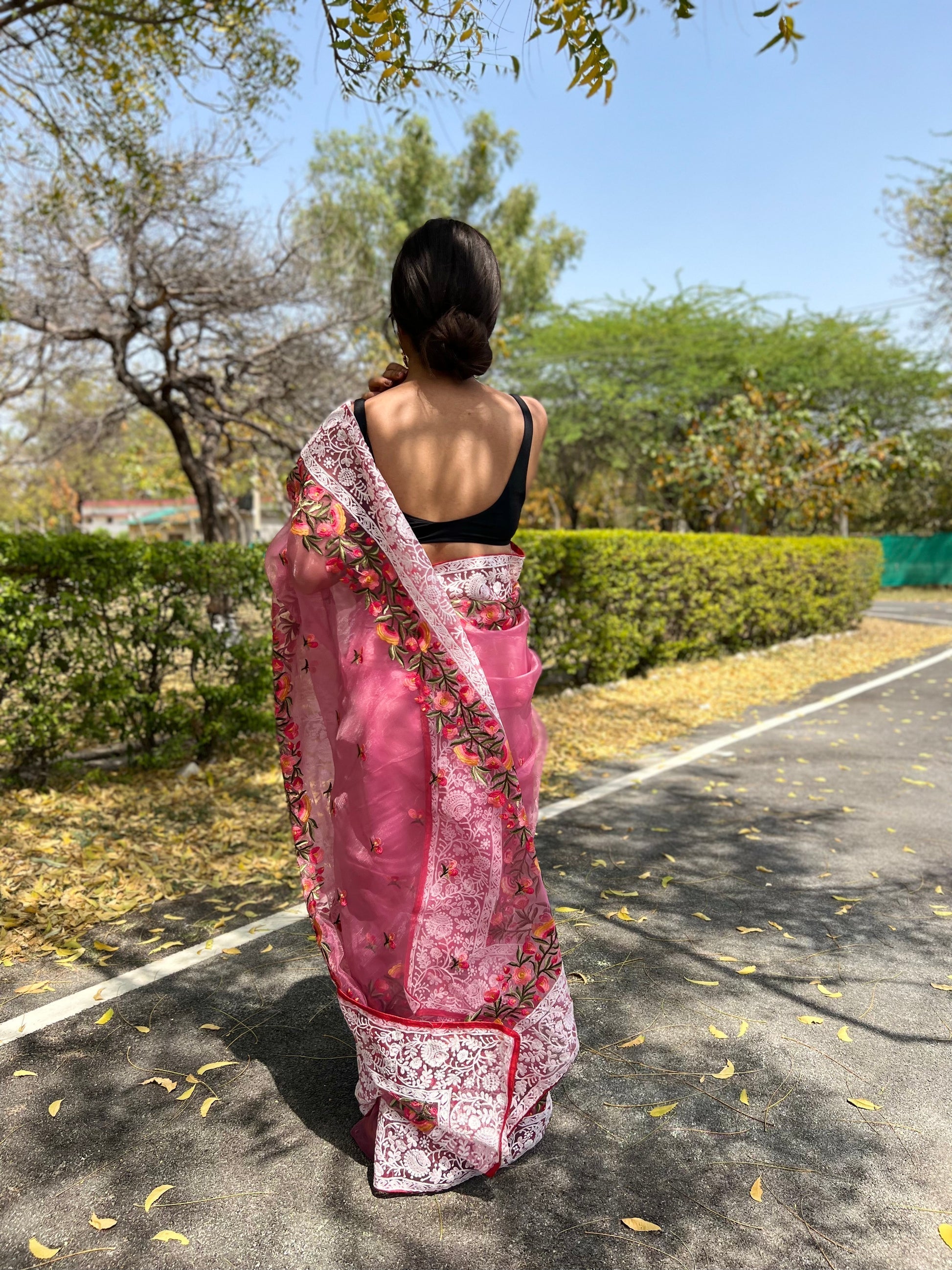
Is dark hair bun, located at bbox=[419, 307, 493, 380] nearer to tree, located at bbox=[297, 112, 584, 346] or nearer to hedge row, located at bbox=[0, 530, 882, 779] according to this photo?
hedge row, located at bbox=[0, 530, 882, 779]

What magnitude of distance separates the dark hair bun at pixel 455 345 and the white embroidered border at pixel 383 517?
0.25 metres

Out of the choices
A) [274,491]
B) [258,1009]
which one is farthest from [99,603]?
[274,491]

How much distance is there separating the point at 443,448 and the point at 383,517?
0.24 meters

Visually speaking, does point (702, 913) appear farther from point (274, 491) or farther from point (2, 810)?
point (274, 491)

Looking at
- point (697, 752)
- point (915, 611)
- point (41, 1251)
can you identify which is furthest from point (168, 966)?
point (915, 611)

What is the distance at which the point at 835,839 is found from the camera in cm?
470

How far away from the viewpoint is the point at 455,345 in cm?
219

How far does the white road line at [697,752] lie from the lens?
5.34 metres

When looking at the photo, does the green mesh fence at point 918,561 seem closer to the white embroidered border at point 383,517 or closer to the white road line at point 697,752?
the white road line at point 697,752

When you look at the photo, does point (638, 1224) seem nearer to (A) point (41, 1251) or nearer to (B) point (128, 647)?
(A) point (41, 1251)

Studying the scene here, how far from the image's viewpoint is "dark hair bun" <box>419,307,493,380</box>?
7.13 ft

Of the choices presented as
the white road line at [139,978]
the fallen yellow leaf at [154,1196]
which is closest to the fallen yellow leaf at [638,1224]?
the fallen yellow leaf at [154,1196]

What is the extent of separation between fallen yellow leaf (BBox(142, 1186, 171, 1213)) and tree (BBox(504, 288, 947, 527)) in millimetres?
22649

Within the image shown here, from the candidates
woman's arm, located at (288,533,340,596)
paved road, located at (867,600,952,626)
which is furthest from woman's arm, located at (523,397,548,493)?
paved road, located at (867,600,952,626)
